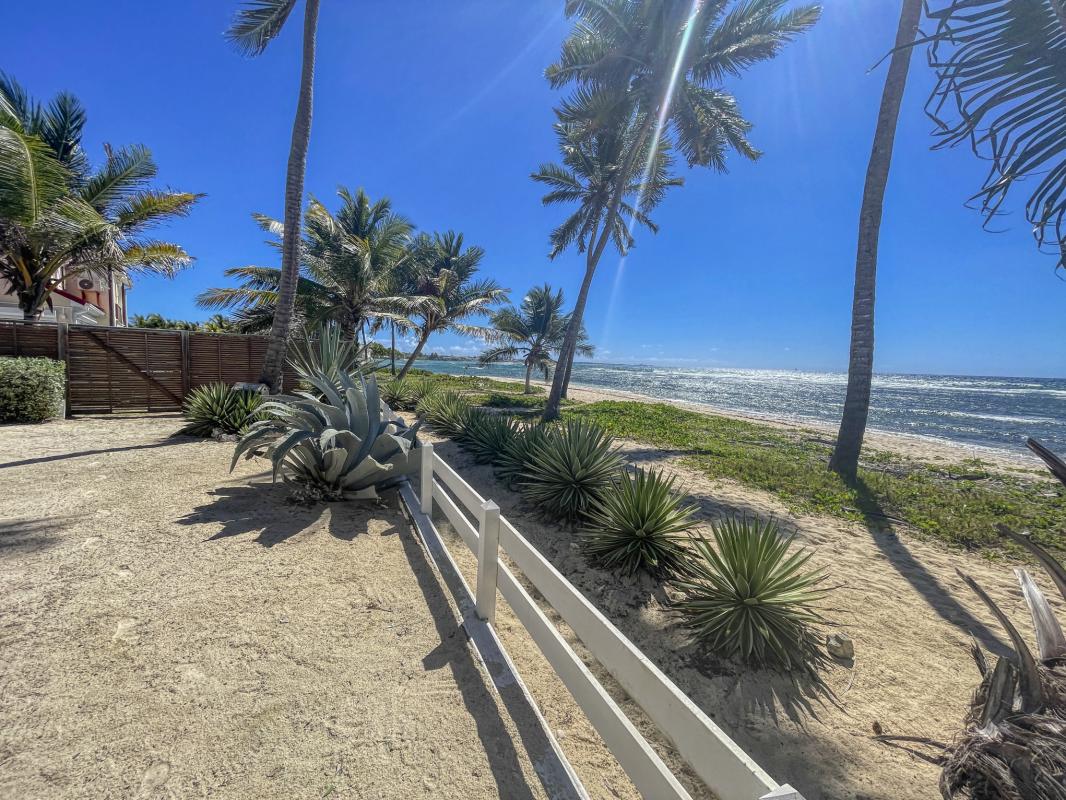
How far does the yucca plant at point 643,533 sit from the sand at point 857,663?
7.1 inches

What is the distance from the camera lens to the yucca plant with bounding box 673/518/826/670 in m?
2.90

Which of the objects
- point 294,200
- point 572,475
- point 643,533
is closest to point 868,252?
point 572,475

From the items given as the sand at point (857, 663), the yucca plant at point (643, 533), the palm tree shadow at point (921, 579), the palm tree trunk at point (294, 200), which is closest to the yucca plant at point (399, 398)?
the palm tree trunk at point (294, 200)

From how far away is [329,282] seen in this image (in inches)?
592

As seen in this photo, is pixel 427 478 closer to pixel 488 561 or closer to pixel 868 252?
pixel 488 561

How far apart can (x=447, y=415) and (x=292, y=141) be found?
652 centimetres

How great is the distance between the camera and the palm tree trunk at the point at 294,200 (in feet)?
26.6

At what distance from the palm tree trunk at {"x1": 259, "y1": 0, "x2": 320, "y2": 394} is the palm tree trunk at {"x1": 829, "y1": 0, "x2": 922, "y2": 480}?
10832 millimetres

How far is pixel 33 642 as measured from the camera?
2.37 metres

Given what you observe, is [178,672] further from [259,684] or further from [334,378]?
[334,378]

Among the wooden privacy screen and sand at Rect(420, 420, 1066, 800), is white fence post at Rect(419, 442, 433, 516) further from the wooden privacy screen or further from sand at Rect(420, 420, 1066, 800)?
the wooden privacy screen

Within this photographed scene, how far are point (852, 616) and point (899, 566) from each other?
1.56 m

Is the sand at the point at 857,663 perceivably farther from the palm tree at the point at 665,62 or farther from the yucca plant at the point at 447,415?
the palm tree at the point at 665,62

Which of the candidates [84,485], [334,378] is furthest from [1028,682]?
[84,485]
